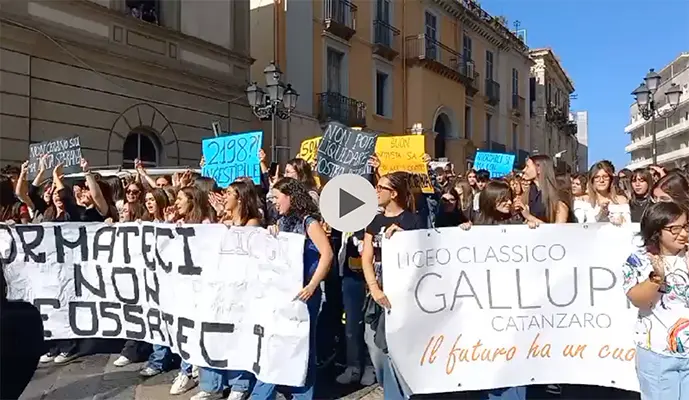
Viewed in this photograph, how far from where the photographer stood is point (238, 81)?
50.2ft

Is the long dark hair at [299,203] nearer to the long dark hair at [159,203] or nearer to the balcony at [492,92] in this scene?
the long dark hair at [159,203]

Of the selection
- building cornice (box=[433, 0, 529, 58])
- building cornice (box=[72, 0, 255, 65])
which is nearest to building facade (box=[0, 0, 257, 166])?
building cornice (box=[72, 0, 255, 65])

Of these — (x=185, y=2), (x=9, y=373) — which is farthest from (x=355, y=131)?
(x=185, y=2)

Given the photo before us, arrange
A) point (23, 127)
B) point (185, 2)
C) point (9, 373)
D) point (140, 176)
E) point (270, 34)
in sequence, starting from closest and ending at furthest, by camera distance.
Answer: point (9, 373)
point (140, 176)
point (23, 127)
point (185, 2)
point (270, 34)

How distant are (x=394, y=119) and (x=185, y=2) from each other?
10.9 meters

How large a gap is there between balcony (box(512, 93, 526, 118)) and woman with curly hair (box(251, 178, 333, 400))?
3093 cm

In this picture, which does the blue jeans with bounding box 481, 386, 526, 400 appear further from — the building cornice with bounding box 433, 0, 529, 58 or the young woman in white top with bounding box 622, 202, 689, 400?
the building cornice with bounding box 433, 0, 529, 58

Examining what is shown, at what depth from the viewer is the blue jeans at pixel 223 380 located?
436cm

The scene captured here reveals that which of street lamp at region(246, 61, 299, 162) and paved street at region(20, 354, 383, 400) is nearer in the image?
paved street at region(20, 354, 383, 400)

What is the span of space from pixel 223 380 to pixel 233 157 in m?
3.32

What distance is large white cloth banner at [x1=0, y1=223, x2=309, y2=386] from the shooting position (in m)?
4.05

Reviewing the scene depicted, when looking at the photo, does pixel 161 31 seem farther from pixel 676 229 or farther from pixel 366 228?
pixel 676 229

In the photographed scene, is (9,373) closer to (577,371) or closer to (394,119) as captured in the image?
(577,371)
